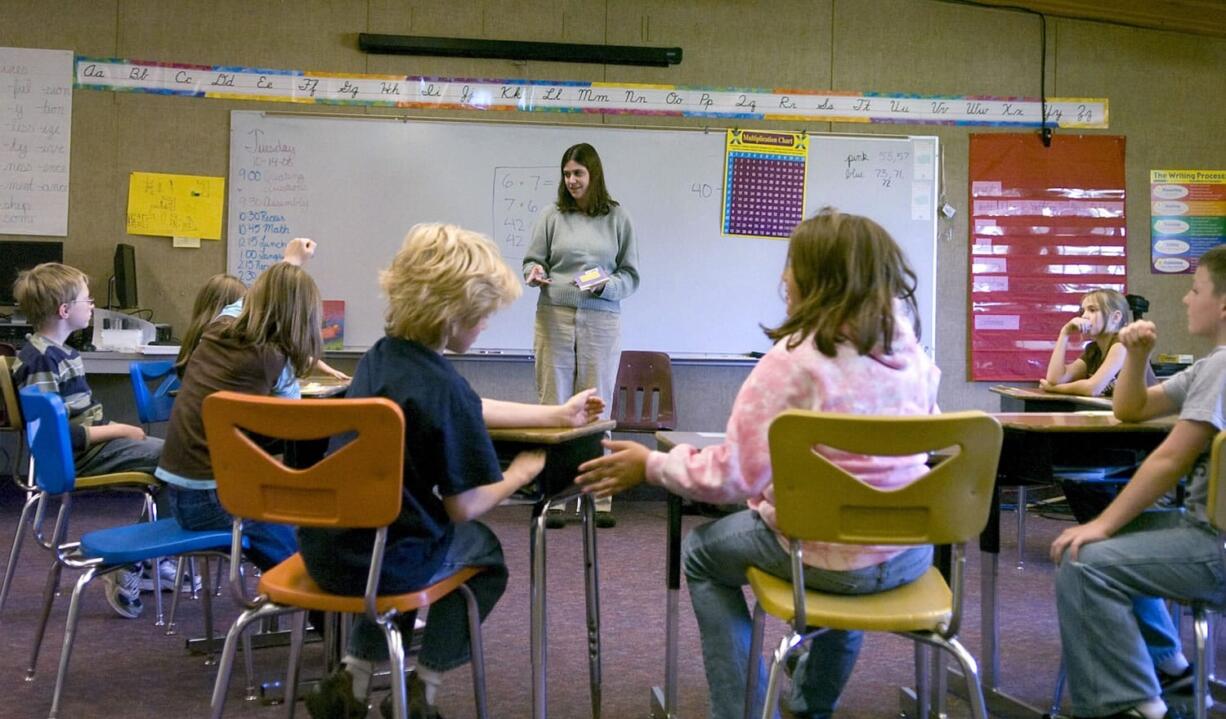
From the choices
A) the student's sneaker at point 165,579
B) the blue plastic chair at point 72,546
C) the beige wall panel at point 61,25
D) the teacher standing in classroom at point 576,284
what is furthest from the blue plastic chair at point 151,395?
the beige wall panel at point 61,25

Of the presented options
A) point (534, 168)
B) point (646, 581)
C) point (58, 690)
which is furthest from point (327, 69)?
point (58, 690)

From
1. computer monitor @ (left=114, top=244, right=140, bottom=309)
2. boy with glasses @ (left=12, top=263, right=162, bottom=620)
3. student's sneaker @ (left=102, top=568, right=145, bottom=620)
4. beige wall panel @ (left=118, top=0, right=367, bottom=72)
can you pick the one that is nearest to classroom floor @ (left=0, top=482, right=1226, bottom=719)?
student's sneaker @ (left=102, top=568, right=145, bottom=620)

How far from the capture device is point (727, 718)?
71.2 inches

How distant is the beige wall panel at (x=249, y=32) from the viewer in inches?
211

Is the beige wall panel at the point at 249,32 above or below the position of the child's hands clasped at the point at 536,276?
above

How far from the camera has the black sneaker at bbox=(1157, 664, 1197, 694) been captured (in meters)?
2.21

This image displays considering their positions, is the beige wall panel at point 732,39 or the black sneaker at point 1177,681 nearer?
the black sneaker at point 1177,681

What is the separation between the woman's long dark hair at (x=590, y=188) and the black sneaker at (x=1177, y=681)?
9.69 feet

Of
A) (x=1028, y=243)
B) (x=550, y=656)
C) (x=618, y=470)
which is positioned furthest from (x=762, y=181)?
(x=618, y=470)

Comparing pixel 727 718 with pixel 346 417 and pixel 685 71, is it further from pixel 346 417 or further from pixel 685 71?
pixel 685 71

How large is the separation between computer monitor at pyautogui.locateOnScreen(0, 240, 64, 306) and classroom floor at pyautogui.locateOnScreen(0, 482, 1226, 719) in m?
1.67

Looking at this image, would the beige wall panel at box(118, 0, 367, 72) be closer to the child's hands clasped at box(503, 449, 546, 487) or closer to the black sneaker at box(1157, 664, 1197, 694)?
the child's hands clasped at box(503, 449, 546, 487)

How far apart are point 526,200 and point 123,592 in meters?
2.99

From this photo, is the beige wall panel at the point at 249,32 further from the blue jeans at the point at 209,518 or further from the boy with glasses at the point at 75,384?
the blue jeans at the point at 209,518
